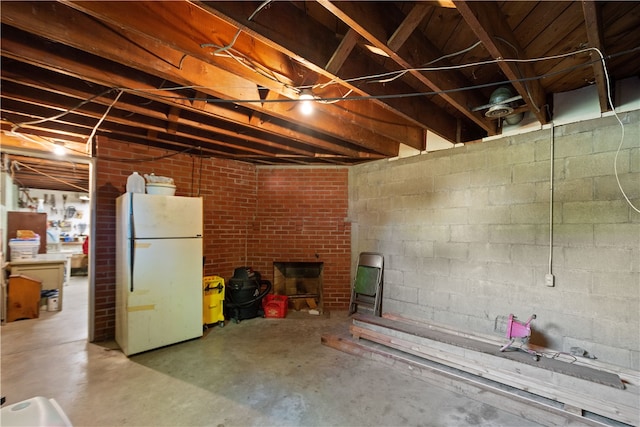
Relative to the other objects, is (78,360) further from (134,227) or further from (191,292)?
(134,227)

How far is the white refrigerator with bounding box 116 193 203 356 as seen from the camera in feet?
9.63

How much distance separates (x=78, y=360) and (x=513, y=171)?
4784 mm

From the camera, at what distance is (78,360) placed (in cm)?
284

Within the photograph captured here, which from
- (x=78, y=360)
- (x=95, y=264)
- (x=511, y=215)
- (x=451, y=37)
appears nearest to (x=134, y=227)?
(x=95, y=264)

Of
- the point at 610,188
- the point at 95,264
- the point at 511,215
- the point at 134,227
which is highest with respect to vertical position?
the point at 610,188

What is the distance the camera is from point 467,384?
232 cm

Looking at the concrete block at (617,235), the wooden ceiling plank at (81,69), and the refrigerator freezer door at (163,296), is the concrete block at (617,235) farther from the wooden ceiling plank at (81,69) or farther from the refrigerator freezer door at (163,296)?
the refrigerator freezer door at (163,296)

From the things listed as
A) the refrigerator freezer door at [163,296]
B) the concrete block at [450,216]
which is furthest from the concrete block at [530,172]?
the refrigerator freezer door at [163,296]

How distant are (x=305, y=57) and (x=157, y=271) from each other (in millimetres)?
2689

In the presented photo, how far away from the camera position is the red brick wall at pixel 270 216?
423cm

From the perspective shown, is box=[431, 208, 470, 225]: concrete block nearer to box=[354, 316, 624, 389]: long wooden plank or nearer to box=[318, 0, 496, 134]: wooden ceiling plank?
box=[354, 316, 624, 389]: long wooden plank

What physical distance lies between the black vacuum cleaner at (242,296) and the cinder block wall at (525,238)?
75.0 inches

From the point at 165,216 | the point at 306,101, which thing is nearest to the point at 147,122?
the point at 165,216

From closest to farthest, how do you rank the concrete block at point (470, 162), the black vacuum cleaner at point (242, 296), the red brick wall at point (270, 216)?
the concrete block at point (470, 162) < the black vacuum cleaner at point (242, 296) < the red brick wall at point (270, 216)
